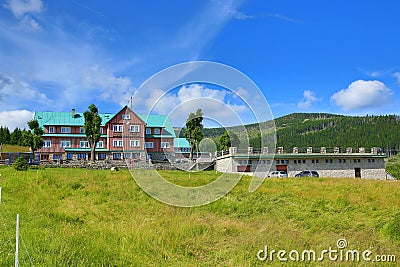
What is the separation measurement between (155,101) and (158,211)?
716cm

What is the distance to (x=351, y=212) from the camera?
15.7 m

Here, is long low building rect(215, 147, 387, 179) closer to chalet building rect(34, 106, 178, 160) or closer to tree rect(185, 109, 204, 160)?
chalet building rect(34, 106, 178, 160)

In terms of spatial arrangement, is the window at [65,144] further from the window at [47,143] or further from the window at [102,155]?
the window at [102,155]

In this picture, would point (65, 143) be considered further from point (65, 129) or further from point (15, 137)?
point (15, 137)

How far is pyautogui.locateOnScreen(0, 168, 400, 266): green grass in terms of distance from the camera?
820 centimetres

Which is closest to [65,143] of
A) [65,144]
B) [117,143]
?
[65,144]

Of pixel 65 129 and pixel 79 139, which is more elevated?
pixel 65 129

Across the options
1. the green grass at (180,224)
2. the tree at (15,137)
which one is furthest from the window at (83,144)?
the tree at (15,137)

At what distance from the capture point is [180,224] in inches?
429

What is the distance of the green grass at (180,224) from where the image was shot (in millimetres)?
8203

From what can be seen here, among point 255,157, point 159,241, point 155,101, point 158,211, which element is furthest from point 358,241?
point 255,157

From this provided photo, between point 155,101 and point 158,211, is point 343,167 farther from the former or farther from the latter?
point 155,101

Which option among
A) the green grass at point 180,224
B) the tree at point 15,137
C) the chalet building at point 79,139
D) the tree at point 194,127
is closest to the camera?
the green grass at point 180,224

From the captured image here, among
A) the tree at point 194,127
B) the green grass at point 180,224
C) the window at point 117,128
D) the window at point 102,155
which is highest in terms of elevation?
the window at point 117,128
